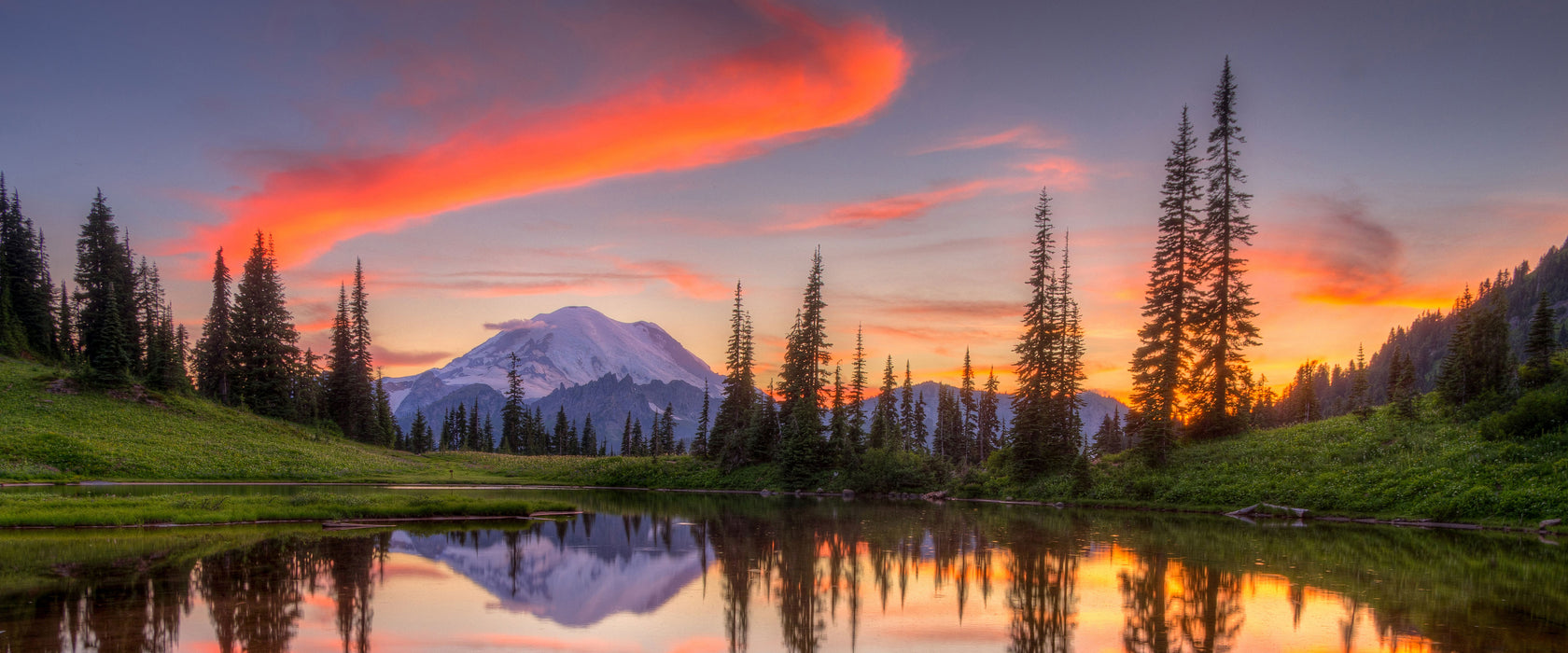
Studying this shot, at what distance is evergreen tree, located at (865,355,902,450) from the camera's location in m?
64.6

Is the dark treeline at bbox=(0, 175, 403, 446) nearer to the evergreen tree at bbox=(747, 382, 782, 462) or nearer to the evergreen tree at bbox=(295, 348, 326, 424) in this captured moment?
the evergreen tree at bbox=(295, 348, 326, 424)

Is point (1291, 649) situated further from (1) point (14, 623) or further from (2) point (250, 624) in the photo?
(1) point (14, 623)

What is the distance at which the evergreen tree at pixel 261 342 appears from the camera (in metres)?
75.3

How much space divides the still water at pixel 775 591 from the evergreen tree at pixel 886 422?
119 feet

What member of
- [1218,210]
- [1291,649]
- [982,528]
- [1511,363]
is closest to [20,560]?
[1291,649]

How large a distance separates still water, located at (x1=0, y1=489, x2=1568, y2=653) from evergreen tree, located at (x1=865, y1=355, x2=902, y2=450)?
3628 centimetres

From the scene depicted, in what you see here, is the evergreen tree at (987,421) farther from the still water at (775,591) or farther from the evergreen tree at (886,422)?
the still water at (775,591)

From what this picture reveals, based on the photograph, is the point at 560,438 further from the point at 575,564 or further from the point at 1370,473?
the point at 1370,473

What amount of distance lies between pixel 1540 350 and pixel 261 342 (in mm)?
96116

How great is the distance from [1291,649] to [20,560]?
24796mm

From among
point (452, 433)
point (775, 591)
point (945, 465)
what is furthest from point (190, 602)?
point (452, 433)

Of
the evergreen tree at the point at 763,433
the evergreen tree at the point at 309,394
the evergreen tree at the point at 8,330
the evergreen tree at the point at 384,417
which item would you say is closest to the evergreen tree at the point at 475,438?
the evergreen tree at the point at 384,417

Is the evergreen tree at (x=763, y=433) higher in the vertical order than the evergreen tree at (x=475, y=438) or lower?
higher

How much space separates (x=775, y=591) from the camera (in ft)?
52.3
